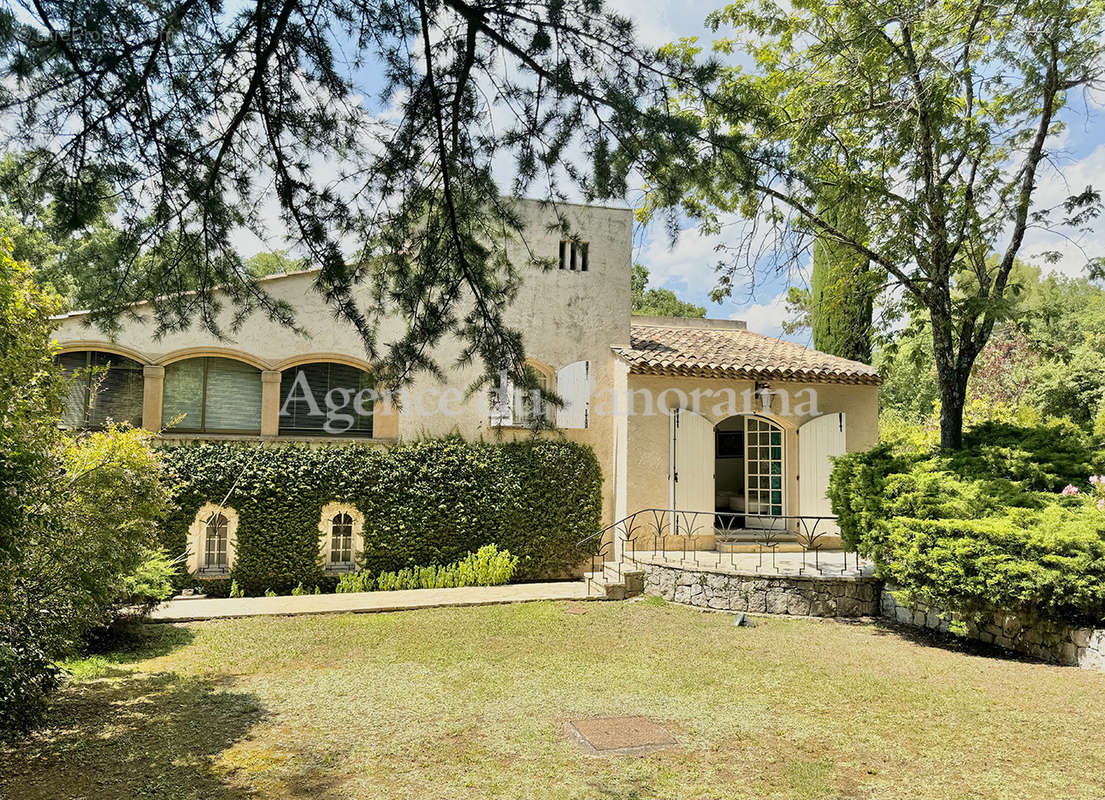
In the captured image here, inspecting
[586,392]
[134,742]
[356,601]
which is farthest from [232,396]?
[134,742]

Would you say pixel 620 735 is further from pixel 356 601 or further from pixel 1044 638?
pixel 356 601

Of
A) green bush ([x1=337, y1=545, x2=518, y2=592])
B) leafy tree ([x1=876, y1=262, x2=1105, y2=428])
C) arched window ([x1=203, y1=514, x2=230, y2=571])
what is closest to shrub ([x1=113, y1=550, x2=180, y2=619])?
arched window ([x1=203, y1=514, x2=230, y2=571])

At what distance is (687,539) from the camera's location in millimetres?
12930

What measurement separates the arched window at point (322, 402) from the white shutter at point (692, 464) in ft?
19.1

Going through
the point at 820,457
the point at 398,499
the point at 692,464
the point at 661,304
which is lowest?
the point at 398,499

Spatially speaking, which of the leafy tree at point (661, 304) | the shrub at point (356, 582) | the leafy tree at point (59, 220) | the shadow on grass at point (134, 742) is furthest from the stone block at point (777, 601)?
the leafy tree at point (661, 304)

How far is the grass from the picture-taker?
15.6 feet

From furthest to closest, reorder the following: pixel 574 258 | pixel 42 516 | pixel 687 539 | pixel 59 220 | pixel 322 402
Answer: pixel 574 258
pixel 322 402
pixel 687 539
pixel 42 516
pixel 59 220

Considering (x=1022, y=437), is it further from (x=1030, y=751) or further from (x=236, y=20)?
(x=236, y=20)

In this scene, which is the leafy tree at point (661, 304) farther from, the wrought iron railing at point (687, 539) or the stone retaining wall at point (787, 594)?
the stone retaining wall at point (787, 594)

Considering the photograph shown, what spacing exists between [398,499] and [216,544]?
3.36m

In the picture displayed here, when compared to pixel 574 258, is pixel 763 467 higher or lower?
lower

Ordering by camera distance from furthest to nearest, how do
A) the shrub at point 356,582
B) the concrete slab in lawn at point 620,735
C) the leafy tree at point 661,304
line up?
the leafy tree at point 661,304 < the shrub at point 356,582 < the concrete slab in lawn at point 620,735

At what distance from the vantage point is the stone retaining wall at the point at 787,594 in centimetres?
1030
